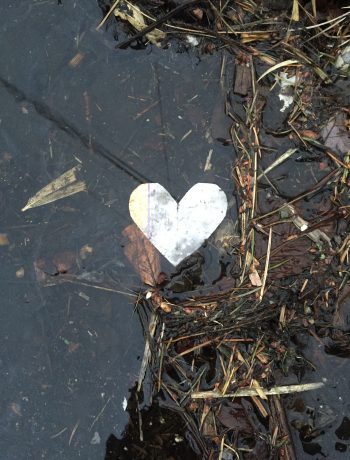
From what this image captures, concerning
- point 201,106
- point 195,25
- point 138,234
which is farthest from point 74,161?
point 195,25

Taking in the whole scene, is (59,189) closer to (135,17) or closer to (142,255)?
(142,255)

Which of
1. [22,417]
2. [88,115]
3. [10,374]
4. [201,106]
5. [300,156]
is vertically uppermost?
[88,115]

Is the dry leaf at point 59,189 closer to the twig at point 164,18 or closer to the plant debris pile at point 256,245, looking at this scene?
the plant debris pile at point 256,245

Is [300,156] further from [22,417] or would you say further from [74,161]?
[22,417]

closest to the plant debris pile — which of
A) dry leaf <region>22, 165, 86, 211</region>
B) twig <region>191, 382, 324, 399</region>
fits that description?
twig <region>191, 382, 324, 399</region>

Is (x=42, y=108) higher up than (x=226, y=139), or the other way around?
(x=42, y=108)

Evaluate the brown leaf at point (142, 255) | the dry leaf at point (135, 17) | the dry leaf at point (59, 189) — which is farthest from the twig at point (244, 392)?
the dry leaf at point (135, 17)
